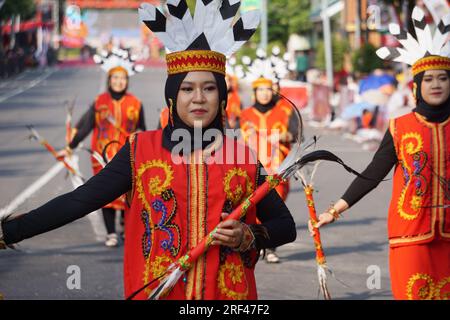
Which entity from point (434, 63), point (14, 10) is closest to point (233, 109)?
point (434, 63)

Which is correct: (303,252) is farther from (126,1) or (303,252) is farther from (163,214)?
(126,1)

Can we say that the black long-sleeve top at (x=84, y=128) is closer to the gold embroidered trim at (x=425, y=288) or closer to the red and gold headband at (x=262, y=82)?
the red and gold headband at (x=262, y=82)

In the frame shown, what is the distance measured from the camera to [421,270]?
584cm

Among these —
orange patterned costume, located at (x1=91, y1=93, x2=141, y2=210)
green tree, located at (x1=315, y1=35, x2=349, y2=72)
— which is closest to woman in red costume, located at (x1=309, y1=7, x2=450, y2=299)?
orange patterned costume, located at (x1=91, y1=93, x2=141, y2=210)

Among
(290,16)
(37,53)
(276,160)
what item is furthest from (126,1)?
(276,160)

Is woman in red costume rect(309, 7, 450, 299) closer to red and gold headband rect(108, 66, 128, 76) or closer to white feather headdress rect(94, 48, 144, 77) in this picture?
red and gold headband rect(108, 66, 128, 76)

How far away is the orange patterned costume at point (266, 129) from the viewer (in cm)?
1098

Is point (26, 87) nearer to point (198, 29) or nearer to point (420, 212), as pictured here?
point (420, 212)

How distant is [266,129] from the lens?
36.0 ft

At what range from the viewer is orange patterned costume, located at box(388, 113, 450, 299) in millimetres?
5836

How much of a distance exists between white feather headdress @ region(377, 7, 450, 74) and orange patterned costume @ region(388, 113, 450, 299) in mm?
322

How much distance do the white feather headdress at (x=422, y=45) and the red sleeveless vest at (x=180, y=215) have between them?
2138mm
